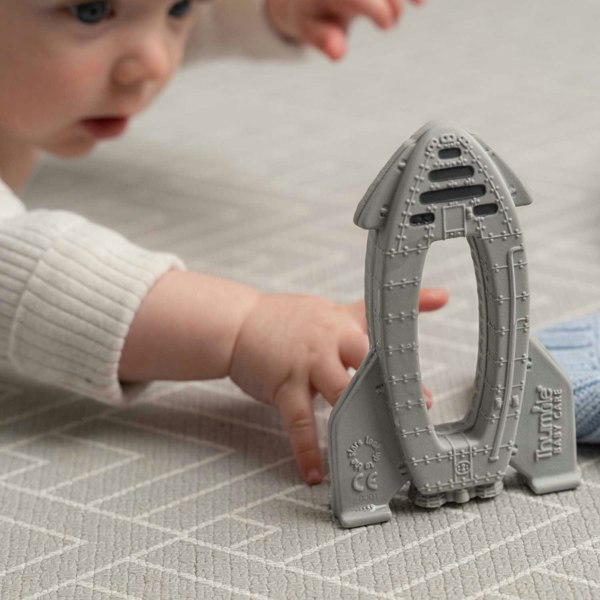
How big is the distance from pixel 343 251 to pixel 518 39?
705 millimetres

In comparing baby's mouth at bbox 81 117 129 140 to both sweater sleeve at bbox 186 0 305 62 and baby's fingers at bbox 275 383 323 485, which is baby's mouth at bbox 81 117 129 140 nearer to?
sweater sleeve at bbox 186 0 305 62

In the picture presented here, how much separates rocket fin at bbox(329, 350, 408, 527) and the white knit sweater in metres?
0.17

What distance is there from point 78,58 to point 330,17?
269 millimetres

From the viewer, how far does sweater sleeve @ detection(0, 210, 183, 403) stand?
2.21 ft

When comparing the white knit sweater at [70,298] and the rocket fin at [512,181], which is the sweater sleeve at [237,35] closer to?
the white knit sweater at [70,298]

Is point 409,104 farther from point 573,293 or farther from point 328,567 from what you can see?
point 328,567

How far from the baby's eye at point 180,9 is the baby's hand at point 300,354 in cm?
32

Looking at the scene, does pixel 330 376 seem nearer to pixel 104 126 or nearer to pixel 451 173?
pixel 451 173

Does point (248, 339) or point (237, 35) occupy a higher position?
point (237, 35)

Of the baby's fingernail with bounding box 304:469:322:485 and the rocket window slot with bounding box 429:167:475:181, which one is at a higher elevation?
the rocket window slot with bounding box 429:167:475:181

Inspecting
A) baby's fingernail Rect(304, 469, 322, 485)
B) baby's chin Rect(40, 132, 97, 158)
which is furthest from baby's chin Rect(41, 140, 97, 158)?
baby's fingernail Rect(304, 469, 322, 485)

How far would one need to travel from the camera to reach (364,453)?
1.86 ft

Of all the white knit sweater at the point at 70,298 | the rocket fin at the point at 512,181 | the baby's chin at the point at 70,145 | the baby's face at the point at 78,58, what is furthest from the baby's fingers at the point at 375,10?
the rocket fin at the point at 512,181

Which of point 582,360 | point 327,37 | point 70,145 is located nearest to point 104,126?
point 70,145
